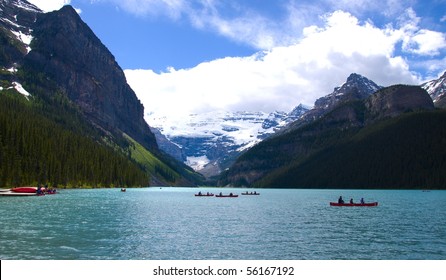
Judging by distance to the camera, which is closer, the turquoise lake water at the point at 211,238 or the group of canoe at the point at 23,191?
the turquoise lake water at the point at 211,238

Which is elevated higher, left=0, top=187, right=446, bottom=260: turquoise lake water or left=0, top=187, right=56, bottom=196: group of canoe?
left=0, top=187, right=56, bottom=196: group of canoe

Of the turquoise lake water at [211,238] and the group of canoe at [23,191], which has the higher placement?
the group of canoe at [23,191]

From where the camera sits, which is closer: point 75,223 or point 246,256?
point 246,256

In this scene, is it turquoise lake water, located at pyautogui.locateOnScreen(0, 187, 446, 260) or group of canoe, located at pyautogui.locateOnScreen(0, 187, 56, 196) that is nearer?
turquoise lake water, located at pyautogui.locateOnScreen(0, 187, 446, 260)

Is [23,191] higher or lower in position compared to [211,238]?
higher

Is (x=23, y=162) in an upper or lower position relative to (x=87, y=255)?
upper

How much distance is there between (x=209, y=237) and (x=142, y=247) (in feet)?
37.9

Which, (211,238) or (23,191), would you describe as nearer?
(211,238)

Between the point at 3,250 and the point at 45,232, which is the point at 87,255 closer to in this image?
the point at 3,250
